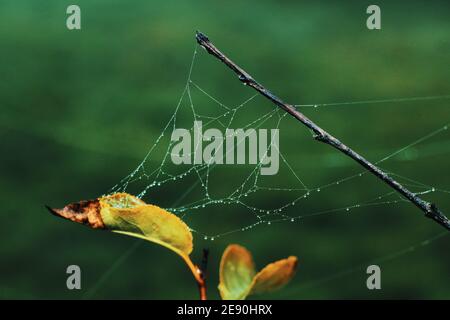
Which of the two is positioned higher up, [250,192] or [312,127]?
[250,192]

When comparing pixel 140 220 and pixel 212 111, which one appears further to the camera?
pixel 212 111

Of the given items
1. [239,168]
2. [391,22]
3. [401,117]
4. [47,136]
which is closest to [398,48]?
[391,22]

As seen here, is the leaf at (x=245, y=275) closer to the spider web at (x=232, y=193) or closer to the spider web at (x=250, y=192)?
the spider web at (x=250, y=192)

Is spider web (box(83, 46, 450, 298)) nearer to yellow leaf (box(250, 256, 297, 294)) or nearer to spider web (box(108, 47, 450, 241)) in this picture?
spider web (box(108, 47, 450, 241))

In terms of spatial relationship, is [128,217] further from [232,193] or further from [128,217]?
[232,193]

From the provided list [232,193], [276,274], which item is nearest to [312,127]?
[276,274]

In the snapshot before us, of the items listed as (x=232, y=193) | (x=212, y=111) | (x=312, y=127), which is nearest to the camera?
(x=312, y=127)
